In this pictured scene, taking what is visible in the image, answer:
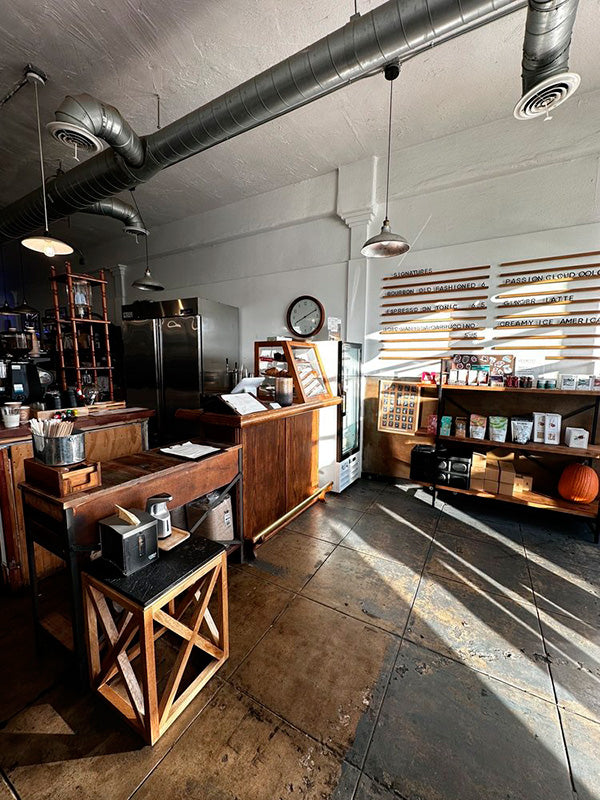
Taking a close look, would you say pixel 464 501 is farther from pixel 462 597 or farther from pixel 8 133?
pixel 8 133

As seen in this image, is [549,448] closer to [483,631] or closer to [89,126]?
[483,631]

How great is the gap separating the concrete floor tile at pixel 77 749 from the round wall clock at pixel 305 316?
400 cm

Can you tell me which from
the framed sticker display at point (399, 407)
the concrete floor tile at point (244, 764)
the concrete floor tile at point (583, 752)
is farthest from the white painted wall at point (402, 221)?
the concrete floor tile at point (244, 764)

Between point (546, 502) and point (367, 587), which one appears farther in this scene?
point (546, 502)

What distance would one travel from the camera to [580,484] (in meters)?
3.08

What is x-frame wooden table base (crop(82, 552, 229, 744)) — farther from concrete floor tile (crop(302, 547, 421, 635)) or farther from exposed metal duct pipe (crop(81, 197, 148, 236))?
exposed metal duct pipe (crop(81, 197, 148, 236))

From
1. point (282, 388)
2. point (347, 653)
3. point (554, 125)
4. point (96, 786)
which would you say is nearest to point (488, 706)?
point (347, 653)

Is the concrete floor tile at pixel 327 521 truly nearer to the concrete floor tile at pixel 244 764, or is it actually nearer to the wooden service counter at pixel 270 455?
the wooden service counter at pixel 270 455

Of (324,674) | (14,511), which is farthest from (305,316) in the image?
(324,674)

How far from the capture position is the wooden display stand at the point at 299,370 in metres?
3.02

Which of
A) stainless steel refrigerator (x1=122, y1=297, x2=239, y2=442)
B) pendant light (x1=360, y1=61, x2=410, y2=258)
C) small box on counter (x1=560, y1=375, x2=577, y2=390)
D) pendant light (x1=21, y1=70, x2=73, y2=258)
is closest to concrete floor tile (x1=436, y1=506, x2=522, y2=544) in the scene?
small box on counter (x1=560, y1=375, x2=577, y2=390)

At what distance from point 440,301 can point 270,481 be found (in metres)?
2.84

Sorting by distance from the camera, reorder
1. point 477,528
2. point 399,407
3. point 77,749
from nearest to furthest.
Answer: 1. point 77,749
2. point 477,528
3. point 399,407

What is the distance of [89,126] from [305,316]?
2.93 m
